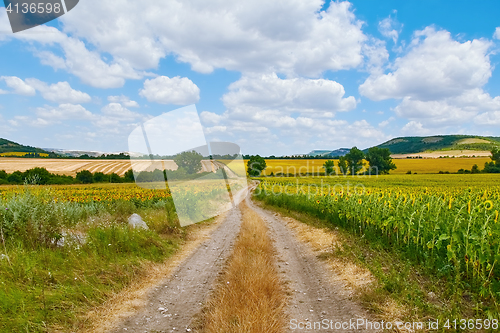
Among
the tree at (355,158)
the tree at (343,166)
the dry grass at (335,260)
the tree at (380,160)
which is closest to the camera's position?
the dry grass at (335,260)

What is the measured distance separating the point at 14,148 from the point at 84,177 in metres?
54.7

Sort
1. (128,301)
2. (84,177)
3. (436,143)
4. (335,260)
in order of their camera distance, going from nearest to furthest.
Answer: (128,301)
(335,260)
(84,177)
(436,143)

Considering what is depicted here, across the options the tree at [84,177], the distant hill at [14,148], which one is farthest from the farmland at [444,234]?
the distant hill at [14,148]

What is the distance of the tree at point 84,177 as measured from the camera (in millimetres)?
54531

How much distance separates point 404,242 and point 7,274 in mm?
8887

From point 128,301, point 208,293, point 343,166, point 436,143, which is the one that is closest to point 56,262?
point 128,301

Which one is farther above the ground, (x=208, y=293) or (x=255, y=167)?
(x=255, y=167)

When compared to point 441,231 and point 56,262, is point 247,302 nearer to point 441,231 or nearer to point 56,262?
point 56,262

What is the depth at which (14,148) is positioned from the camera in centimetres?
8894

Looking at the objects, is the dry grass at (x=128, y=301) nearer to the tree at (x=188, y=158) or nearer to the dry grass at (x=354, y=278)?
the tree at (x=188, y=158)

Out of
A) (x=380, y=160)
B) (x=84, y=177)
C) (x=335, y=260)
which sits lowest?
(x=335, y=260)

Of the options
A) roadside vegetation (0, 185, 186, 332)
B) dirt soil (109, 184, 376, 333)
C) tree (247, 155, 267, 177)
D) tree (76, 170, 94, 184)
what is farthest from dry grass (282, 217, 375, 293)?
tree (247, 155, 267, 177)

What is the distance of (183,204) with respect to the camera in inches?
603

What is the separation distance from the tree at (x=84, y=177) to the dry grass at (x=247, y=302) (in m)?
56.8
